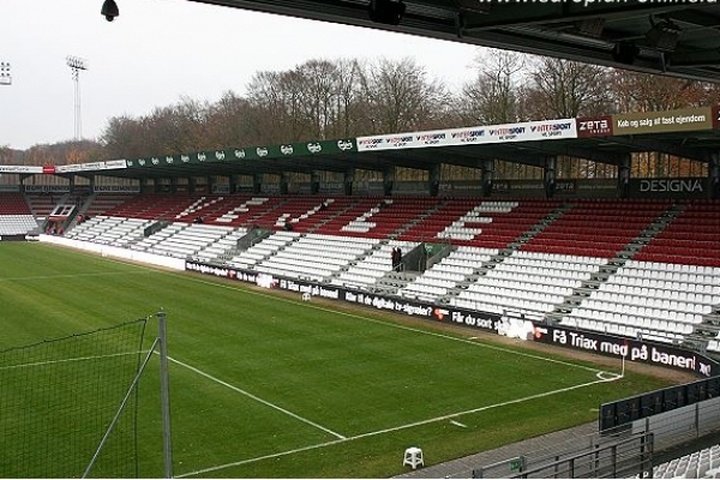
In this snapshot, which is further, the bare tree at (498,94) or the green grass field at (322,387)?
the bare tree at (498,94)

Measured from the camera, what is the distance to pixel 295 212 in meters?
46.7

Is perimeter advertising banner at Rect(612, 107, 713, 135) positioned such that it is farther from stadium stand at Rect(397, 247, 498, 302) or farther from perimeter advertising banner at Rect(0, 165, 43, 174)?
perimeter advertising banner at Rect(0, 165, 43, 174)

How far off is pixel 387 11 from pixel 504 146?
22.8m

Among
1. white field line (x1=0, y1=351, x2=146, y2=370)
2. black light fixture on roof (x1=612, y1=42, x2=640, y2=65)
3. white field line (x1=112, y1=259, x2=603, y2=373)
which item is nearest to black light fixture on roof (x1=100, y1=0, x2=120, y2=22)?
black light fixture on roof (x1=612, y1=42, x2=640, y2=65)

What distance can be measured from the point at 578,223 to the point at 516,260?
3248 mm

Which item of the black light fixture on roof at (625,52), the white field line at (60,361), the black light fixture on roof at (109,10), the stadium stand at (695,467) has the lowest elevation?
the white field line at (60,361)

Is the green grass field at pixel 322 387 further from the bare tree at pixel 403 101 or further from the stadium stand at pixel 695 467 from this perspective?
the bare tree at pixel 403 101

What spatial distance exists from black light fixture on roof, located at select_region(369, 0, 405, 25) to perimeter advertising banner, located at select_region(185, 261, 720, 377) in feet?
46.2

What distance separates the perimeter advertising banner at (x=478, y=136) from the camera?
2492 centimetres

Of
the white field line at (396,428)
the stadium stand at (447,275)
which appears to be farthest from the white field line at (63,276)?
the white field line at (396,428)

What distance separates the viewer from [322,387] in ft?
58.8

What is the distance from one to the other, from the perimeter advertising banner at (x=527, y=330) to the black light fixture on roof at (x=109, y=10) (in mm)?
16336

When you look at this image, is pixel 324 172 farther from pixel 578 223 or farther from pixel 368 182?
pixel 578 223

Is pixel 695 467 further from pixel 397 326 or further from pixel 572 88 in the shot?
pixel 572 88
